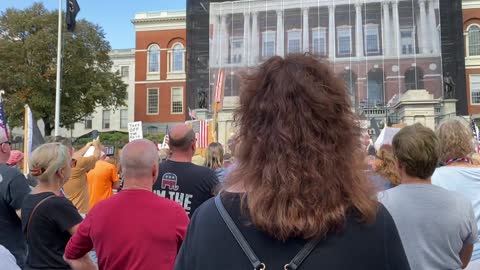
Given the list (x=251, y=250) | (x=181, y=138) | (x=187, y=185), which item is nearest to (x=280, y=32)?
(x=181, y=138)

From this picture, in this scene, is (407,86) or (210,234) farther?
(407,86)

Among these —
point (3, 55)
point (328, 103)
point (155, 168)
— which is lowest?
point (155, 168)

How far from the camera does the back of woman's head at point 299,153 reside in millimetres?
1344

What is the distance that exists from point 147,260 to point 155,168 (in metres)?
0.54

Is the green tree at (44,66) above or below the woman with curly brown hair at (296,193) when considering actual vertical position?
above

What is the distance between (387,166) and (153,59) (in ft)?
174

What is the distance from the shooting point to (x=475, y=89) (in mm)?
47344

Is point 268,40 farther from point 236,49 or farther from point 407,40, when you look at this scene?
point 407,40

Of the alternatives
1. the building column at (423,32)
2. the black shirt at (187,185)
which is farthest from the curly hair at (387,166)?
the building column at (423,32)

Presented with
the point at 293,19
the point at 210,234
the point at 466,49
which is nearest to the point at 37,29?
the point at 293,19

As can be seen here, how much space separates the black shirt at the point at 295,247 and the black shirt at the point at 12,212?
108 inches

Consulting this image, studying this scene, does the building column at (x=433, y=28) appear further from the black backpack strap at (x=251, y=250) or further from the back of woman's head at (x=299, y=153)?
the black backpack strap at (x=251, y=250)

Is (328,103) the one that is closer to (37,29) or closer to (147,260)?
(147,260)

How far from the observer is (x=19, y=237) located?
150 inches
